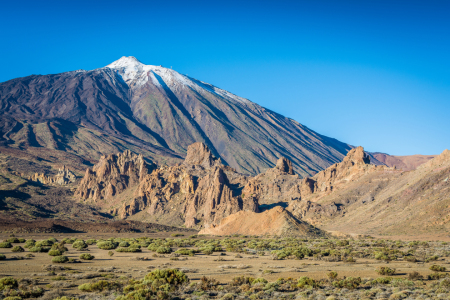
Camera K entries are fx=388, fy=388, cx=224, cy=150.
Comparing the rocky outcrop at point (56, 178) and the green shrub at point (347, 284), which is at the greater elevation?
the rocky outcrop at point (56, 178)

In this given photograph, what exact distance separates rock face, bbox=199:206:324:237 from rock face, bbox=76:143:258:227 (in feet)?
53.7

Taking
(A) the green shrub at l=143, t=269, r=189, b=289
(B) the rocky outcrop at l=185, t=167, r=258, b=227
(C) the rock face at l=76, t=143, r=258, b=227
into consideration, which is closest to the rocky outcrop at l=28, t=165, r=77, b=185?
(C) the rock face at l=76, t=143, r=258, b=227

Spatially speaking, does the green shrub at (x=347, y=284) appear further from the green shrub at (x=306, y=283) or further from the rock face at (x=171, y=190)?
the rock face at (x=171, y=190)

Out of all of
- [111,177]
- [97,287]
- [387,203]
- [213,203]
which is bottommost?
[97,287]

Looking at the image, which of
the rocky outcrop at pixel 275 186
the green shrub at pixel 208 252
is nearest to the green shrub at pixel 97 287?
the green shrub at pixel 208 252

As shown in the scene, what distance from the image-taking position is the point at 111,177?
13838 centimetres

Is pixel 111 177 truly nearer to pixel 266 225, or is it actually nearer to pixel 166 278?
pixel 266 225

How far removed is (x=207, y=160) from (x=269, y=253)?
105m

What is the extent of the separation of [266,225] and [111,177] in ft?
282

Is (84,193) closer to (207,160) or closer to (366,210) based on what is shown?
(207,160)

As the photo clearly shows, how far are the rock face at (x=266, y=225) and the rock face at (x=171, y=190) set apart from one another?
16369 millimetres

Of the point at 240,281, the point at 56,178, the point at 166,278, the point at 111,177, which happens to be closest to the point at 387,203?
the point at 240,281

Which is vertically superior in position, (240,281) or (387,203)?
(387,203)

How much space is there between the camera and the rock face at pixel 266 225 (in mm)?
62750
